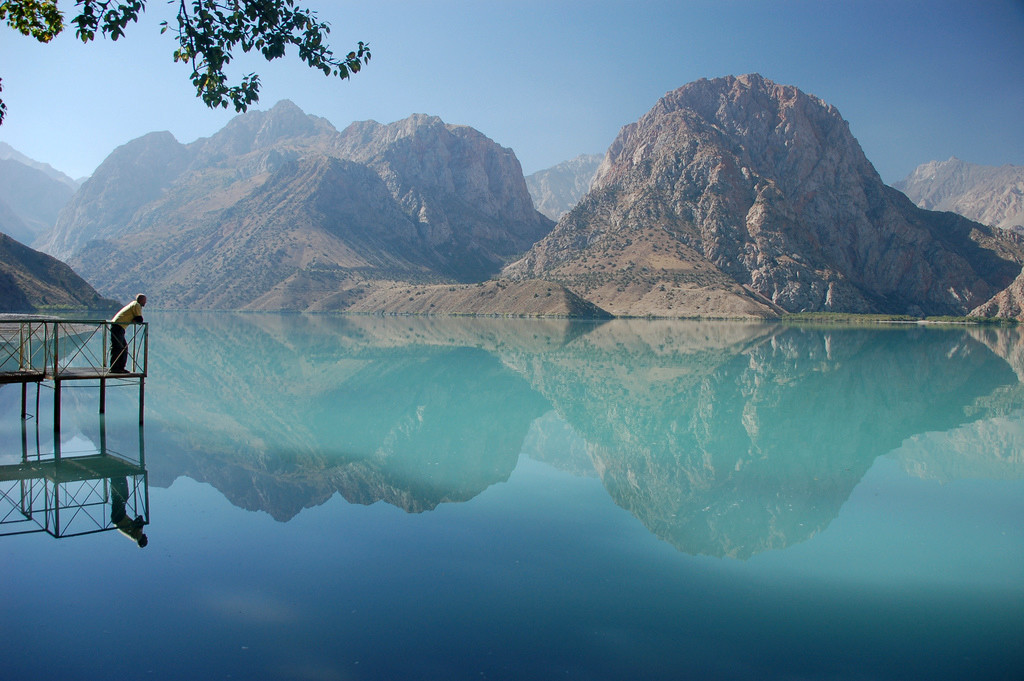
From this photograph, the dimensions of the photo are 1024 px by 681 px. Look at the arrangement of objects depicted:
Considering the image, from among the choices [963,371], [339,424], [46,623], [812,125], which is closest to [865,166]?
[812,125]

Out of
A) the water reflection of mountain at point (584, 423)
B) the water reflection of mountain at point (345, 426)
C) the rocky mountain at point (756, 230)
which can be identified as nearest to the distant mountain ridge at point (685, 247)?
the rocky mountain at point (756, 230)

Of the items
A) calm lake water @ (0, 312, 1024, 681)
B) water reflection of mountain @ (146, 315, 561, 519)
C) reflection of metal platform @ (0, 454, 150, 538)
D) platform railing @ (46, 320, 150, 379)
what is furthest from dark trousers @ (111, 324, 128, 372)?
reflection of metal platform @ (0, 454, 150, 538)

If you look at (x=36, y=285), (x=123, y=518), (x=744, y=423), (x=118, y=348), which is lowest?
(x=123, y=518)

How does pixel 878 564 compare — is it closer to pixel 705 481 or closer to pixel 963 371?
pixel 705 481

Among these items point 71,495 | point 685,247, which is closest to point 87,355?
point 71,495

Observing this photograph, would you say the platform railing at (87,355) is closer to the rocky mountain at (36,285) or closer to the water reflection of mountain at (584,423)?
the water reflection of mountain at (584,423)

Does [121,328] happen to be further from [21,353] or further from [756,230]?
[756,230]
